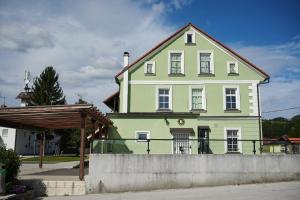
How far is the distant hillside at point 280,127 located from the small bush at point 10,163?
67.3m

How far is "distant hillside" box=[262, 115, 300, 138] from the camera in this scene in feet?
248

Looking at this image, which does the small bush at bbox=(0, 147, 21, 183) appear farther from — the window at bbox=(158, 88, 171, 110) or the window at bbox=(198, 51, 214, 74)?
the window at bbox=(198, 51, 214, 74)

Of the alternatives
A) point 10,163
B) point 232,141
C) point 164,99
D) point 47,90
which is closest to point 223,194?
point 232,141

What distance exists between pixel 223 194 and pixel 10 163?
9243 mm

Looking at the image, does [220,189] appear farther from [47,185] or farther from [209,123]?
[209,123]

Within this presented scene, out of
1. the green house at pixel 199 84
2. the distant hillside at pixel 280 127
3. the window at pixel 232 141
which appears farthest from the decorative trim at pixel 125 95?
the distant hillside at pixel 280 127

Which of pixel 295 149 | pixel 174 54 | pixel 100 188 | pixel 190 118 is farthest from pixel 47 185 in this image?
pixel 174 54

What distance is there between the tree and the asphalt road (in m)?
45.3

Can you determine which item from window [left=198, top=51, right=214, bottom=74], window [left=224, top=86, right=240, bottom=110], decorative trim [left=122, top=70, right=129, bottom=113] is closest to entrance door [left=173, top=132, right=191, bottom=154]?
decorative trim [left=122, top=70, right=129, bottom=113]

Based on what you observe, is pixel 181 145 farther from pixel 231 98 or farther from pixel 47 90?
pixel 47 90

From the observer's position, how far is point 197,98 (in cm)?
2798

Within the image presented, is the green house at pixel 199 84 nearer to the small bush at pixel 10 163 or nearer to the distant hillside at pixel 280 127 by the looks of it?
the small bush at pixel 10 163

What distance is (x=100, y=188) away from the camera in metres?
16.6

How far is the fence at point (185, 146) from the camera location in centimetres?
1739
